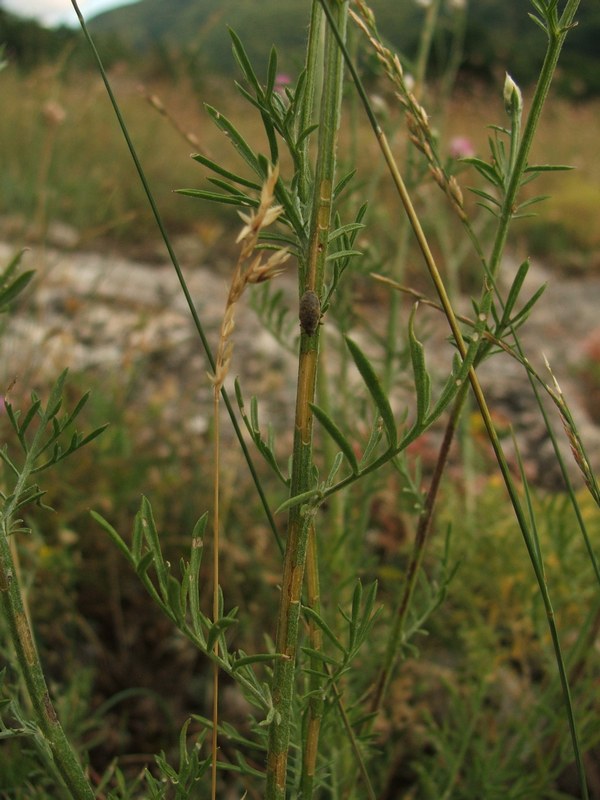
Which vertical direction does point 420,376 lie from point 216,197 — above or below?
below

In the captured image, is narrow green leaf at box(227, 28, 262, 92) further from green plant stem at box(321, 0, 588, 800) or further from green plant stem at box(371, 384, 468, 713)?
green plant stem at box(371, 384, 468, 713)

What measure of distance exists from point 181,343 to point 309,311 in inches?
80.0

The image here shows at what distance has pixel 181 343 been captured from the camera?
241cm

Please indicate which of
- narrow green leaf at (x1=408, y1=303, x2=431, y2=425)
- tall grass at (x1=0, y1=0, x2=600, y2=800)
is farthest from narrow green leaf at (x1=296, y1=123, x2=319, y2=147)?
narrow green leaf at (x1=408, y1=303, x2=431, y2=425)

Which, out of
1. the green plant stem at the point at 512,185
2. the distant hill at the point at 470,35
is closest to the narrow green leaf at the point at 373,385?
the green plant stem at the point at 512,185

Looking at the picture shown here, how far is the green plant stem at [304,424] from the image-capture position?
417 mm

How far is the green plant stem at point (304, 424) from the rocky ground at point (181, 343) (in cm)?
120

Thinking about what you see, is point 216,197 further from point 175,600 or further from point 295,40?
point 295,40

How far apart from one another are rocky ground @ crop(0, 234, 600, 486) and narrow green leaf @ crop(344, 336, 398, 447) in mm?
1270

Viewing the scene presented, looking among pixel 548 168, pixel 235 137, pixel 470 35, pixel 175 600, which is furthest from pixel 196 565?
pixel 470 35

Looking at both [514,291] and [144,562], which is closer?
[144,562]

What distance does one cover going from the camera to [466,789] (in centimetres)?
85

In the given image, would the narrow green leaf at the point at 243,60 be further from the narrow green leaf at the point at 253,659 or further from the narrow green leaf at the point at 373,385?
the narrow green leaf at the point at 253,659

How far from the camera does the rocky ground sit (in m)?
1.98
